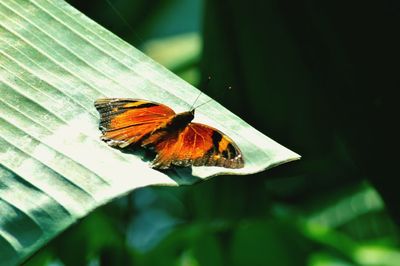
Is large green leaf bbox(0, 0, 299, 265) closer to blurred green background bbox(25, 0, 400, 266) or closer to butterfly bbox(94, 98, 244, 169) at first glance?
butterfly bbox(94, 98, 244, 169)

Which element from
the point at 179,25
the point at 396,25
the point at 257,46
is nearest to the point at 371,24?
the point at 396,25

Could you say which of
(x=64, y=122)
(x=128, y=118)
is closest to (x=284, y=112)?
(x=128, y=118)

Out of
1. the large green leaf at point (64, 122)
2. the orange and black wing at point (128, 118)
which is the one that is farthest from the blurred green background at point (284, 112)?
the large green leaf at point (64, 122)

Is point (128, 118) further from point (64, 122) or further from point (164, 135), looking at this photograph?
point (64, 122)

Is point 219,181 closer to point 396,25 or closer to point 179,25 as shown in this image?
point 396,25

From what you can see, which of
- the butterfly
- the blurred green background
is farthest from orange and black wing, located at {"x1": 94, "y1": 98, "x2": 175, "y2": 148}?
the blurred green background

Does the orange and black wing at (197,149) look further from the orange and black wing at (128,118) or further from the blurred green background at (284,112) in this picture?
the blurred green background at (284,112)
